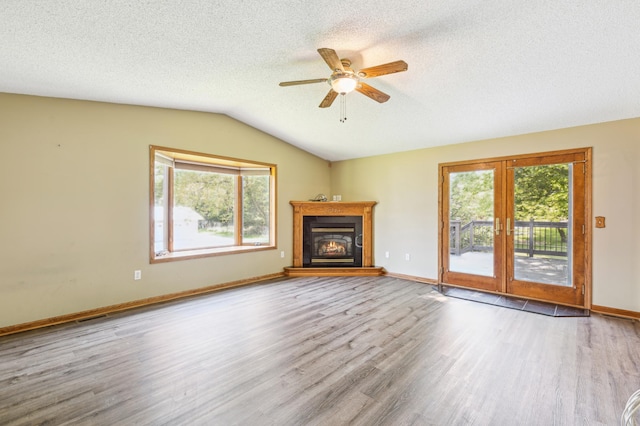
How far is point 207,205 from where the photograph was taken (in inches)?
202

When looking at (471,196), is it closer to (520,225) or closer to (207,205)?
(520,225)

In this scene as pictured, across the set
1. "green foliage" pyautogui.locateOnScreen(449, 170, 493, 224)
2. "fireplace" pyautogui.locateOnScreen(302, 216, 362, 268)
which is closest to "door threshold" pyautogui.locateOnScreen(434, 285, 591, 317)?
"green foliage" pyautogui.locateOnScreen(449, 170, 493, 224)

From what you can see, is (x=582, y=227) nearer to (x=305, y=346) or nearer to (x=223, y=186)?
(x=305, y=346)

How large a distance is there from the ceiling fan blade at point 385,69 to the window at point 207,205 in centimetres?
293

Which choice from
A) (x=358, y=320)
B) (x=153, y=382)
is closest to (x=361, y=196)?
(x=358, y=320)

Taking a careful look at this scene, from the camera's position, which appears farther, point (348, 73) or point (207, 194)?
point (207, 194)

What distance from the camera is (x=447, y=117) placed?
3.86 metres

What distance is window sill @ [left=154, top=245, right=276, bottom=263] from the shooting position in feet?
13.3

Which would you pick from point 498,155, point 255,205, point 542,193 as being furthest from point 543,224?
point 255,205

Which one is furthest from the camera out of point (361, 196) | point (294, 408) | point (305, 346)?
point (361, 196)

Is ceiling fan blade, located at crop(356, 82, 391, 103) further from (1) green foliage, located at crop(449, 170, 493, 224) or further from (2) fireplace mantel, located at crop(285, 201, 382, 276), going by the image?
(2) fireplace mantel, located at crop(285, 201, 382, 276)

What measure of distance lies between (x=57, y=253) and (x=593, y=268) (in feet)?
21.0

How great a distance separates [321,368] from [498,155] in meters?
3.96

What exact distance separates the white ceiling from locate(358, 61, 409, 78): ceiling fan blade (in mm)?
282
